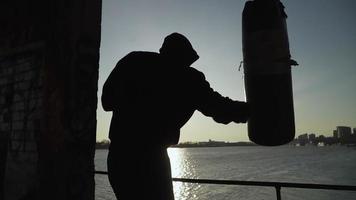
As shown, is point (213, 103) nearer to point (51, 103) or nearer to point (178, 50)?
point (178, 50)

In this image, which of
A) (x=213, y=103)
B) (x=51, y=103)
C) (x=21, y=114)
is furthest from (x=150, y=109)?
(x=21, y=114)

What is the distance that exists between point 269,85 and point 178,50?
90cm

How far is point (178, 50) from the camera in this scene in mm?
1721

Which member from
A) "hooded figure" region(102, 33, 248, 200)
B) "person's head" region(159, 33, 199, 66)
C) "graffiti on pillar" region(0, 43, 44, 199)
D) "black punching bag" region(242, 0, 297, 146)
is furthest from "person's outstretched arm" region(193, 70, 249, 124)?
"graffiti on pillar" region(0, 43, 44, 199)

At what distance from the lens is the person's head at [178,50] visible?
1724 millimetres

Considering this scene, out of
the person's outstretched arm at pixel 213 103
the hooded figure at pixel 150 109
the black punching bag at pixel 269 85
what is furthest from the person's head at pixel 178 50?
the black punching bag at pixel 269 85

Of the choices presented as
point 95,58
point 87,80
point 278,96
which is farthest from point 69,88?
point 278,96

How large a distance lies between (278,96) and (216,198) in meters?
39.5

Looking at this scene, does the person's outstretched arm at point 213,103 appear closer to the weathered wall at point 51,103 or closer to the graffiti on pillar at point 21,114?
Result: the weathered wall at point 51,103

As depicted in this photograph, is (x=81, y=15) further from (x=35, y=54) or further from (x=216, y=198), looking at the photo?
(x=216, y=198)

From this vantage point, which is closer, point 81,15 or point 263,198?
point 81,15

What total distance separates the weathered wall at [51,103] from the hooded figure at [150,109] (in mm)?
1400

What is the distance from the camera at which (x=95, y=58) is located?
10.5 ft

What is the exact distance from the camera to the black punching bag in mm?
2236
